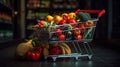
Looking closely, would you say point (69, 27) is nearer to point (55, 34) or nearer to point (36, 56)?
point (55, 34)

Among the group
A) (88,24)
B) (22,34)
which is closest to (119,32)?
(22,34)

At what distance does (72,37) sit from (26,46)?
0.48 metres

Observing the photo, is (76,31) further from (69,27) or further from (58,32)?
(58,32)

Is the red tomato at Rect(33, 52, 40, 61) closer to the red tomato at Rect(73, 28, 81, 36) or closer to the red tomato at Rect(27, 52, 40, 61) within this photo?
the red tomato at Rect(27, 52, 40, 61)

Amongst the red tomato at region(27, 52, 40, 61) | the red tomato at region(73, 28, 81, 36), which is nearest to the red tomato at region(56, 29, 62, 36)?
the red tomato at region(73, 28, 81, 36)

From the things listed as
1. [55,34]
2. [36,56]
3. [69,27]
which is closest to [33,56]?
[36,56]

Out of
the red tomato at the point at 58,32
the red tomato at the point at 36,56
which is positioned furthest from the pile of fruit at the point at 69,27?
the red tomato at the point at 36,56

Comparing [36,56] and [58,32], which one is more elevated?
[58,32]

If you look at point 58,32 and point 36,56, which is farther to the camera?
point 36,56

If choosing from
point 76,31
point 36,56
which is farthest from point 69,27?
point 36,56

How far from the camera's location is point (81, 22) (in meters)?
3.81

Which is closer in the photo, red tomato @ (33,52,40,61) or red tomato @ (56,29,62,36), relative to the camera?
red tomato @ (56,29,62,36)

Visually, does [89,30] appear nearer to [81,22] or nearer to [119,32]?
[81,22]

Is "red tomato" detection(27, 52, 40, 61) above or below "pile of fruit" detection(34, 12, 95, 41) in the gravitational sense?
below
